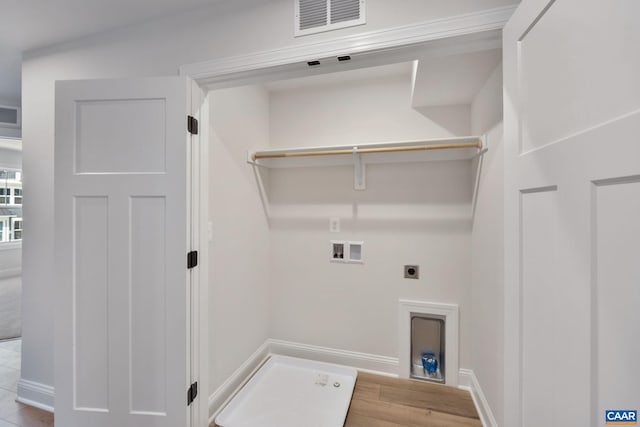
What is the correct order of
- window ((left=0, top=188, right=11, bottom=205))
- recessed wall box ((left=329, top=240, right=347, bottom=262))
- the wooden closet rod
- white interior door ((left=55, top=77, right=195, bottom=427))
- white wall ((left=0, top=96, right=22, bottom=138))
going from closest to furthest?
white interior door ((left=55, top=77, right=195, bottom=427)) < the wooden closet rod < recessed wall box ((left=329, top=240, right=347, bottom=262)) < white wall ((left=0, top=96, right=22, bottom=138)) < window ((left=0, top=188, right=11, bottom=205))

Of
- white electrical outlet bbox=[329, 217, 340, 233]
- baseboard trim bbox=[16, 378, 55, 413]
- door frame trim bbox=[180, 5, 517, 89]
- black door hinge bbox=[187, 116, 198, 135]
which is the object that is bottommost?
baseboard trim bbox=[16, 378, 55, 413]

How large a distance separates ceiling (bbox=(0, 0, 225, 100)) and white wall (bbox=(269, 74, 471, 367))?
1221mm

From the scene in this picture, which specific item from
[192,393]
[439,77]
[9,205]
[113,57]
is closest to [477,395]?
[192,393]

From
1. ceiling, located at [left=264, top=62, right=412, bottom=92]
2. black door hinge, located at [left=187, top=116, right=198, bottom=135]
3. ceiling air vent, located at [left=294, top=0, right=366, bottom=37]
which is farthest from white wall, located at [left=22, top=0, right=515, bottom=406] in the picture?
ceiling, located at [left=264, top=62, right=412, bottom=92]

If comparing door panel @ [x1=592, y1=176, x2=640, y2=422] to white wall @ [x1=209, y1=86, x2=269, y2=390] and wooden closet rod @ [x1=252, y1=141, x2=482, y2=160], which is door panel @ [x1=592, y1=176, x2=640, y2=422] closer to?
wooden closet rod @ [x1=252, y1=141, x2=482, y2=160]

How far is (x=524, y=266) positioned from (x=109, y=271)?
1.86 m

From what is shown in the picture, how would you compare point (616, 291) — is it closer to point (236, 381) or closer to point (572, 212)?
point (572, 212)

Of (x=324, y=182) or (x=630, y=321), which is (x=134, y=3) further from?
(x=630, y=321)

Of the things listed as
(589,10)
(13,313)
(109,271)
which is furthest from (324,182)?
(13,313)

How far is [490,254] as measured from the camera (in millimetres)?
1634

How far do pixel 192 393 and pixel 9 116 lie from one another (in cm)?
336

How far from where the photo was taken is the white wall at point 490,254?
4.88 ft

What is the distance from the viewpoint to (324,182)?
2408 mm

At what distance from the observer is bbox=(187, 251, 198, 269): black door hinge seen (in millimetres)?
1371
